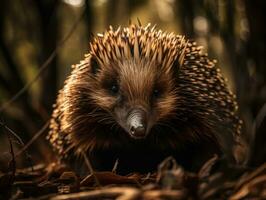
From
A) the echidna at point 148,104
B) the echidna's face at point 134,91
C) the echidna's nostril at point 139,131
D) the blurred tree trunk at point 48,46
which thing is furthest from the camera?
the blurred tree trunk at point 48,46

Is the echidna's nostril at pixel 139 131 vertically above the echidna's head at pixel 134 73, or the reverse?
the echidna's head at pixel 134 73

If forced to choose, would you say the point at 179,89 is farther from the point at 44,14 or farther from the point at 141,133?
the point at 44,14

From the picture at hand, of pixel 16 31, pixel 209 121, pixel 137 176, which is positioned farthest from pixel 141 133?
pixel 16 31

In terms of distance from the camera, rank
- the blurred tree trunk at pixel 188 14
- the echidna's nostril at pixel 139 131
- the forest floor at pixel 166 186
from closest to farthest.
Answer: the forest floor at pixel 166 186 → the echidna's nostril at pixel 139 131 → the blurred tree trunk at pixel 188 14

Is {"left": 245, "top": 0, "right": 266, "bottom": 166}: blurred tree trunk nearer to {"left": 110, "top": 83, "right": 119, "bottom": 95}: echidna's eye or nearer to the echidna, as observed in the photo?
the echidna

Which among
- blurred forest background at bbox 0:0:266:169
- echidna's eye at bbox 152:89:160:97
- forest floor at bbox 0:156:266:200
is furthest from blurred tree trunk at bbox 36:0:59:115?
forest floor at bbox 0:156:266:200

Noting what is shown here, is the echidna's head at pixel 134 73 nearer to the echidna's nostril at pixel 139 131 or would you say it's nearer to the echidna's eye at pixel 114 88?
the echidna's eye at pixel 114 88

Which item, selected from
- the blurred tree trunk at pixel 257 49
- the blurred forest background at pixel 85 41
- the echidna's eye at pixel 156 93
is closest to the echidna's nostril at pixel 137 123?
the echidna's eye at pixel 156 93

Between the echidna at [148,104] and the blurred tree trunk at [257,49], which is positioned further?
the blurred tree trunk at [257,49]
